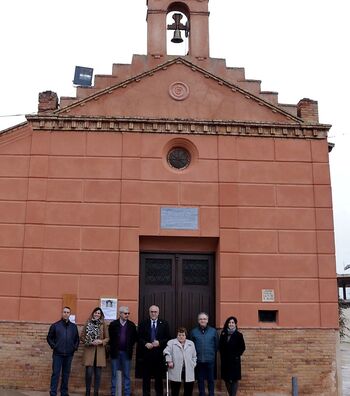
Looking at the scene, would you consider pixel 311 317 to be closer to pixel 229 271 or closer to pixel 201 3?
pixel 229 271

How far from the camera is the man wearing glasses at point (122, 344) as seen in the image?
11398mm

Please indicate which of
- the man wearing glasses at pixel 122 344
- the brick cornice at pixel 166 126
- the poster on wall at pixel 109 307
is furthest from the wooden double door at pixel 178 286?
the brick cornice at pixel 166 126

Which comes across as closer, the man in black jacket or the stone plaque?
the man in black jacket

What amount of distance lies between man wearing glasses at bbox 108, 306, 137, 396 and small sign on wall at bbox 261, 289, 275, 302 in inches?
125

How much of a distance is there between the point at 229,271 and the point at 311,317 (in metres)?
2.17

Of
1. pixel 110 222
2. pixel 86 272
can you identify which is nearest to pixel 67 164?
pixel 110 222

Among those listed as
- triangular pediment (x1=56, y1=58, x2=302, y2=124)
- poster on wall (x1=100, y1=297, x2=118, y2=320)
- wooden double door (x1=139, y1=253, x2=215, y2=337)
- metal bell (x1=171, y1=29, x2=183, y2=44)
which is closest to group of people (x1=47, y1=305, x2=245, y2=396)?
poster on wall (x1=100, y1=297, x2=118, y2=320)

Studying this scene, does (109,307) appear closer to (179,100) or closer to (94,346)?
(94,346)

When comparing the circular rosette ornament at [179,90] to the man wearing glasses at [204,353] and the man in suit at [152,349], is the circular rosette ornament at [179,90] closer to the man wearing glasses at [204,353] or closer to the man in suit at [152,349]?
the man in suit at [152,349]

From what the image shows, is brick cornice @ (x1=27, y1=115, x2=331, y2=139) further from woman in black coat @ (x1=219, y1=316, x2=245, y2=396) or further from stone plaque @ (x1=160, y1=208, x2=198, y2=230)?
woman in black coat @ (x1=219, y1=316, x2=245, y2=396)

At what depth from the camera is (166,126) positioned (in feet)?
43.6

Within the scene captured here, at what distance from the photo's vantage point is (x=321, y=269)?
12883 mm

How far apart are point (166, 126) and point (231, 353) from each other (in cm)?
552

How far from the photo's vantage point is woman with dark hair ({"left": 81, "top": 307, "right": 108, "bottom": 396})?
11.4 meters
